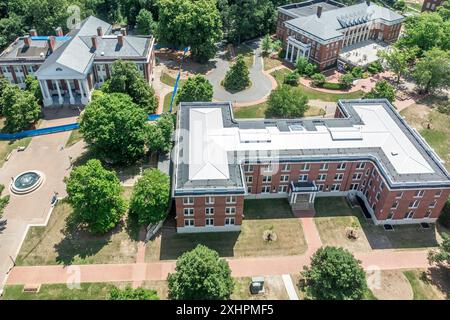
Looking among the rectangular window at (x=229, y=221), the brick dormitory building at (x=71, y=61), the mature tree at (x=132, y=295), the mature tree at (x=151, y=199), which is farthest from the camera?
the brick dormitory building at (x=71, y=61)

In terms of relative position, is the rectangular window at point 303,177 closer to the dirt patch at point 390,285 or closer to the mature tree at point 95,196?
the dirt patch at point 390,285

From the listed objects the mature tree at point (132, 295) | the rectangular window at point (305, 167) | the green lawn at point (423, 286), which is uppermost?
the rectangular window at point (305, 167)

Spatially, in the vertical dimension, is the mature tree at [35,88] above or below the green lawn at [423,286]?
above

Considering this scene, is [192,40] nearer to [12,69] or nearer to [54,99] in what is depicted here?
[54,99]

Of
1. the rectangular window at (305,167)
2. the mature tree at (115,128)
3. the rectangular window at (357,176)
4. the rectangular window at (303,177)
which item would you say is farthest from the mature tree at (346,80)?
the mature tree at (115,128)

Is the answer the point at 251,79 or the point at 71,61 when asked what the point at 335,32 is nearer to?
the point at 251,79

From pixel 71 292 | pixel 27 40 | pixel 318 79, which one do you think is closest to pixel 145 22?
pixel 27 40
